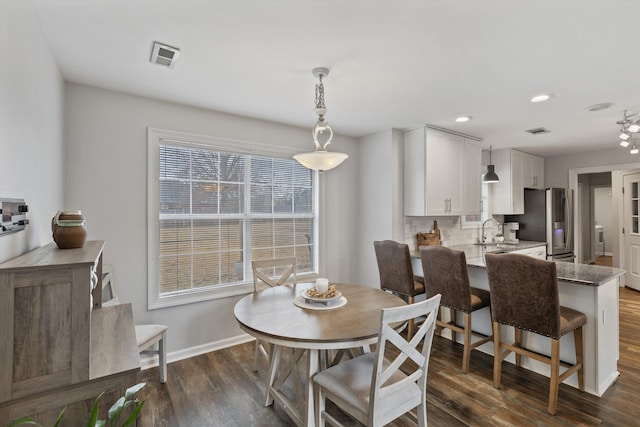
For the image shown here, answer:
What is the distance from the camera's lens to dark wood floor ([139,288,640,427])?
206cm

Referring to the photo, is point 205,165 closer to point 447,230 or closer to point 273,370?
point 273,370

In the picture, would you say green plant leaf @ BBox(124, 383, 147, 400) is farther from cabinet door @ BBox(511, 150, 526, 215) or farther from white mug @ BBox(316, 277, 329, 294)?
cabinet door @ BBox(511, 150, 526, 215)

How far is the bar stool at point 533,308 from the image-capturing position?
208cm

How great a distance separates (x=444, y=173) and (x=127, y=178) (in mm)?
→ 3472

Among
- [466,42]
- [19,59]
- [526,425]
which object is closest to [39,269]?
[19,59]

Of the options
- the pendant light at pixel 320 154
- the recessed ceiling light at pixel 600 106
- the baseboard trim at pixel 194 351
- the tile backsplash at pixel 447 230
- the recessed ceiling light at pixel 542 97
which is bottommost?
the baseboard trim at pixel 194 351

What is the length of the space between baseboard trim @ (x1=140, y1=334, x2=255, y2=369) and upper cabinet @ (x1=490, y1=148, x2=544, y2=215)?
439 centimetres

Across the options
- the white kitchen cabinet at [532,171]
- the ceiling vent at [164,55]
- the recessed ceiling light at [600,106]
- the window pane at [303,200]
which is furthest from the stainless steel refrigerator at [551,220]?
the ceiling vent at [164,55]

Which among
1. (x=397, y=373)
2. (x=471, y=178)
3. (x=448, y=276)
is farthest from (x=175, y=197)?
(x=471, y=178)

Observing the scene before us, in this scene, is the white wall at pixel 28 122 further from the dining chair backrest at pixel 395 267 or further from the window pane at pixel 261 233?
the dining chair backrest at pixel 395 267

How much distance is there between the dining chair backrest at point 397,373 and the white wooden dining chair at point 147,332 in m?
1.75

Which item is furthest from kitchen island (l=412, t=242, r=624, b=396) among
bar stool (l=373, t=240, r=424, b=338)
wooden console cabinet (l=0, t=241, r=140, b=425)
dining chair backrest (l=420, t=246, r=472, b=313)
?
wooden console cabinet (l=0, t=241, r=140, b=425)

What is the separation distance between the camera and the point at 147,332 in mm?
2375

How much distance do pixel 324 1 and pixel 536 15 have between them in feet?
3.68
